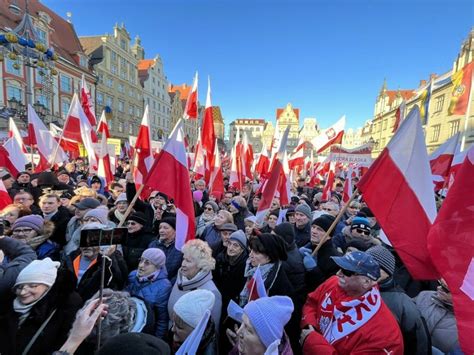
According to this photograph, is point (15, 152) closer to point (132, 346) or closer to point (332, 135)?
point (132, 346)

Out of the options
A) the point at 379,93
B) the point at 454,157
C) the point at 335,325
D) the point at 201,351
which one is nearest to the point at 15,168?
the point at 201,351

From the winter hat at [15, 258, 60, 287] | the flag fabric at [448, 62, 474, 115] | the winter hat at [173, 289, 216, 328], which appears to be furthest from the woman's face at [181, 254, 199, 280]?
the flag fabric at [448, 62, 474, 115]

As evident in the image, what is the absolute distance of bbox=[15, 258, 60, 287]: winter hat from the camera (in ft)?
5.69

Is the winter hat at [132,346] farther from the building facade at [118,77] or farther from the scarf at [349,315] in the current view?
the building facade at [118,77]

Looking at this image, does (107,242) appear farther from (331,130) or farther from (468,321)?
(331,130)

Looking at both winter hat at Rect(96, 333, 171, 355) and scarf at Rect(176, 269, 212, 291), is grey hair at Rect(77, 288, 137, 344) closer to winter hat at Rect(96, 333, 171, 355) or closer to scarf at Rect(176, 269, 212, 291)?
scarf at Rect(176, 269, 212, 291)

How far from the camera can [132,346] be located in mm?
1056

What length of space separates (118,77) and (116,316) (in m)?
43.3

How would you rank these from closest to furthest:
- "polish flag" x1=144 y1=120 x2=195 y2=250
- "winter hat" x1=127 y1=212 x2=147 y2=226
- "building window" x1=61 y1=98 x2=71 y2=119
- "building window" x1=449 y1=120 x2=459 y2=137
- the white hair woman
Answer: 1. the white hair woman
2. "polish flag" x1=144 y1=120 x2=195 y2=250
3. "winter hat" x1=127 y1=212 x2=147 y2=226
4. "building window" x1=61 y1=98 x2=71 y2=119
5. "building window" x1=449 y1=120 x2=459 y2=137

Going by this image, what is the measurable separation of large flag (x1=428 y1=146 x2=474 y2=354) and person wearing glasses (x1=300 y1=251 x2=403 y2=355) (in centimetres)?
39

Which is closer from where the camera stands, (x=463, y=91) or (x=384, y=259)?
(x=384, y=259)

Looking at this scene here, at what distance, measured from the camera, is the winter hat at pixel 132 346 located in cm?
104

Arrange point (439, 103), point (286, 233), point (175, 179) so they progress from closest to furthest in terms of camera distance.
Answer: point (286, 233) → point (175, 179) → point (439, 103)

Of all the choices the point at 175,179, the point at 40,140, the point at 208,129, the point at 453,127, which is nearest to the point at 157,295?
the point at 175,179
